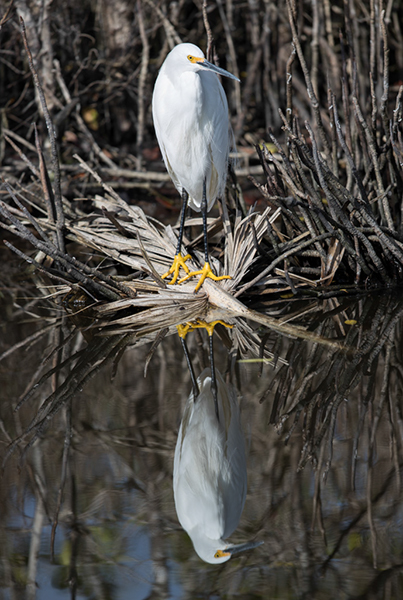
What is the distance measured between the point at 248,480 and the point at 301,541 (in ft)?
0.97

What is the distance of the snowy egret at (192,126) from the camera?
2.96m

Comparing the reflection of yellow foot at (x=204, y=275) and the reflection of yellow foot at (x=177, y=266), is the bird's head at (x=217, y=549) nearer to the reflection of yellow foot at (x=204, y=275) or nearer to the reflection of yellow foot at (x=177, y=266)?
the reflection of yellow foot at (x=204, y=275)

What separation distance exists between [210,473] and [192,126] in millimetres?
1804

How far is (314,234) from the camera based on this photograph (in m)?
3.12

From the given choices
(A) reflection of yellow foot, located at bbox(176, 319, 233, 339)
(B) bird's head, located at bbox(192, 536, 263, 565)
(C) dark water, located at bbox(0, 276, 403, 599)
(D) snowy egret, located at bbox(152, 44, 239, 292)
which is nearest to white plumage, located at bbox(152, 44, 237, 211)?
(D) snowy egret, located at bbox(152, 44, 239, 292)

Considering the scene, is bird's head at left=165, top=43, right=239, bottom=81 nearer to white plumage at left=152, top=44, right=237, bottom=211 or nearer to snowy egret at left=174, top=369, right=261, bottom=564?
white plumage at left=152, top=44, right=237, bottom=211

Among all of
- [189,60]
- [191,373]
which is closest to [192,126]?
[189,60]

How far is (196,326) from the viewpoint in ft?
9.59

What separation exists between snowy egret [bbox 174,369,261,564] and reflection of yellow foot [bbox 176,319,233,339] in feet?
1.74

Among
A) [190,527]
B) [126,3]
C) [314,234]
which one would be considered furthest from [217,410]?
[126,3]

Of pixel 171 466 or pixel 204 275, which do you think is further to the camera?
pixel 204 275

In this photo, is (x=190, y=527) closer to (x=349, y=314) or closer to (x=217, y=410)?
(x=217, y=410)

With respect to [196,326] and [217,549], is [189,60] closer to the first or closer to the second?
[196,326]

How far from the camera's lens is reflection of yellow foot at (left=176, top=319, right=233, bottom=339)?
2.85 metres
